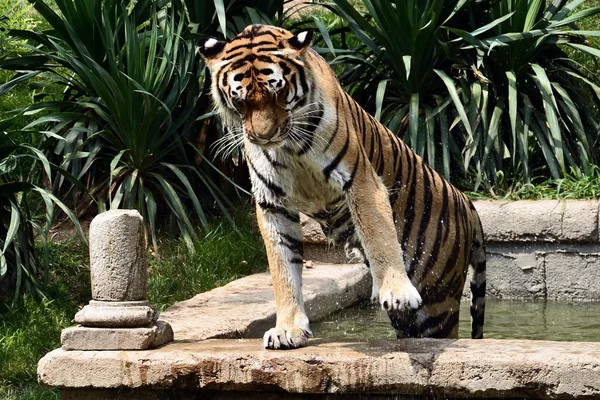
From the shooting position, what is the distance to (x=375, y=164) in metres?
5.09

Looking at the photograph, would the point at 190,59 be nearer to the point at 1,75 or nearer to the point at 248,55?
the point at 1,75

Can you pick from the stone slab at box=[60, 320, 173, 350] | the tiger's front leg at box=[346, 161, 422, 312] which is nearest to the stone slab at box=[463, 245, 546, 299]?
the tiger's front leg at box=[346, 161, 422, 312]

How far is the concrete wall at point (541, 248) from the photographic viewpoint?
7.26 metres

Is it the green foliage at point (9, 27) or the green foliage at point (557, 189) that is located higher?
the green foliage at point (9, 27)

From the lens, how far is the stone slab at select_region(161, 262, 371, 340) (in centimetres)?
532

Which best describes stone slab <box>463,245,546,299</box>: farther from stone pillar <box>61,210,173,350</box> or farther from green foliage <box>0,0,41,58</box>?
green foliage <box>0,0,41,58</box>

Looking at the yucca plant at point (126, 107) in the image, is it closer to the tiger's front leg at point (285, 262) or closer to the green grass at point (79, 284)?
the green grass at point (79, 284)

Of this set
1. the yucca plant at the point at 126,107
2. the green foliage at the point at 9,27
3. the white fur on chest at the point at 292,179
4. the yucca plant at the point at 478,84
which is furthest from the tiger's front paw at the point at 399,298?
the green foliage at the point at 9,27

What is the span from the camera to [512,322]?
659 centimetres

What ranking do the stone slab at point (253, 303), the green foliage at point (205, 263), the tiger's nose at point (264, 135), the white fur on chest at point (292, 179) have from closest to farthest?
the tiger's nose at point (264, 135) → the white fur on chest at point (292, 179) → the stone slab at point (253, 303) → the green foliage at point (205, 263)

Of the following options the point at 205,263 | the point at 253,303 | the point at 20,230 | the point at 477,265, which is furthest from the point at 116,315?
the point at 205,263

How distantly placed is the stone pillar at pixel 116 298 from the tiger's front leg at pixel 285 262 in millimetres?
557

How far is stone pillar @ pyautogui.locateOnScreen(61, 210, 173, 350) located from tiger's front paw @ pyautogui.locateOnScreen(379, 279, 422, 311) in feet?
3.35

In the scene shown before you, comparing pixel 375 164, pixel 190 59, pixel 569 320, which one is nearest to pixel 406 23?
pixel 190 59
